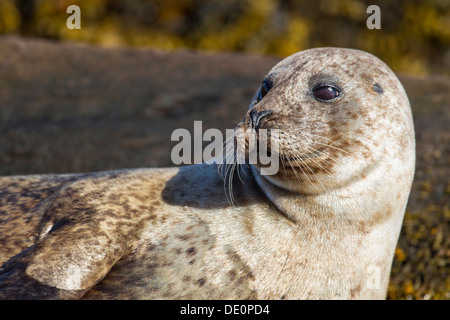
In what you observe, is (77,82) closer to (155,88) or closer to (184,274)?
(155,88)

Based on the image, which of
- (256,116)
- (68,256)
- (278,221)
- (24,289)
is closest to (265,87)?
(256,116)

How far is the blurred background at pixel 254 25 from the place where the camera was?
9141mm

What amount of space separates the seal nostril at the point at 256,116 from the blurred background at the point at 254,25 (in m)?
6.07

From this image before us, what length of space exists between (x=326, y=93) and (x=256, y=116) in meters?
0.39

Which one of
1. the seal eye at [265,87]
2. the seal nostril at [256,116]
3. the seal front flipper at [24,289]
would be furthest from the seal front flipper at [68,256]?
the seal eye at [265,87]

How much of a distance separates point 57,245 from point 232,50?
22.0 ft

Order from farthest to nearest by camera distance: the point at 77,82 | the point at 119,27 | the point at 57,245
Result: 1. the point at 119,27
2. the point at 77,82
3. the point at 57,245

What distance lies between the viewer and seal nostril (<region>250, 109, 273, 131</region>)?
335 centimetres

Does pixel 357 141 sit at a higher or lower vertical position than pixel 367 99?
lower

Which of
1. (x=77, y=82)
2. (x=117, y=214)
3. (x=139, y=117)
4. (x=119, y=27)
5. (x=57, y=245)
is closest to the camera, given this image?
(x=57, y=245)

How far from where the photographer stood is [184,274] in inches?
131

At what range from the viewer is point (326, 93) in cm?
343

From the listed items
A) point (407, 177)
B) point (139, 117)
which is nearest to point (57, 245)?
point (407, 177)

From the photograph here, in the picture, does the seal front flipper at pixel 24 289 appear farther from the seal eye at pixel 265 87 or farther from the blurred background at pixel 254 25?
the blurred background at pixel 254 25
